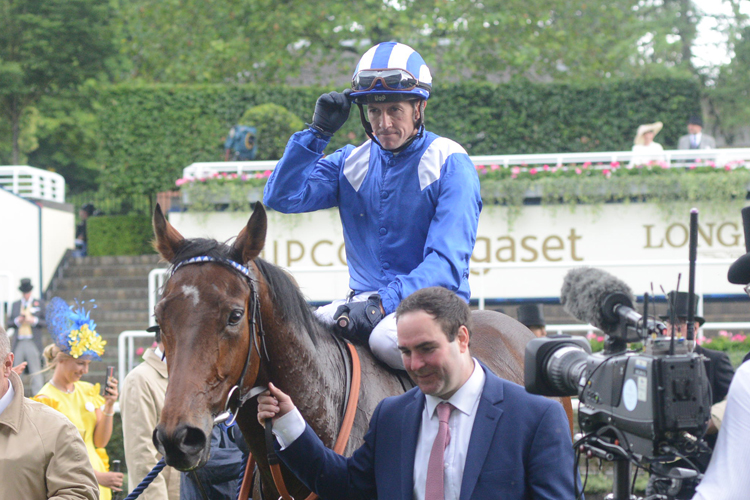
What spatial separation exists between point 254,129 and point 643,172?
641 centimetres

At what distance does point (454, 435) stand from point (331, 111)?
1.53 meters

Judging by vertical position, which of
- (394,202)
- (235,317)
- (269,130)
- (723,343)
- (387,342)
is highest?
(269,130)

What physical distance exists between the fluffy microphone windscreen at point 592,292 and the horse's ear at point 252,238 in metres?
1.11

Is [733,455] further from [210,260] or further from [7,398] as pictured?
[7,398]

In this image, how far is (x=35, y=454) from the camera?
8.96ft

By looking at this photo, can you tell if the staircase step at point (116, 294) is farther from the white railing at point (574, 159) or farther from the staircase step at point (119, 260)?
the white railing at point (574, 159)

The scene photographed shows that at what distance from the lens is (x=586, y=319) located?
1.93 meters

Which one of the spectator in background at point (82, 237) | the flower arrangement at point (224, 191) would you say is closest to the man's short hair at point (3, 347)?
the flower arrangement at point (224, 191)

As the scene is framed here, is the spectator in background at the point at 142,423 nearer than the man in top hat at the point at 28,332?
Yes

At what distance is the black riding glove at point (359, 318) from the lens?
10.1ft

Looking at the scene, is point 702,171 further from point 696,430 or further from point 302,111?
point 696,430

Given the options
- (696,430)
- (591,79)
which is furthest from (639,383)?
(591,79)

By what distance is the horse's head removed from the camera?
2305mm

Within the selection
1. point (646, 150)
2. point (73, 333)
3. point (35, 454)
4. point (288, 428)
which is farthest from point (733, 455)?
point (646, 150)
